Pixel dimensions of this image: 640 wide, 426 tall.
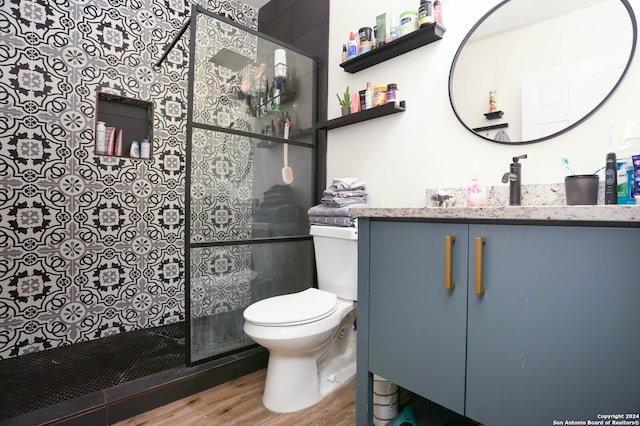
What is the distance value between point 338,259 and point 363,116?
0.83m

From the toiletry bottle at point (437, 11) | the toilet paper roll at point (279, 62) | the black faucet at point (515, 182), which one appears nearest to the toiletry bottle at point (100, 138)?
the toilet paper roll at point (279, 62)

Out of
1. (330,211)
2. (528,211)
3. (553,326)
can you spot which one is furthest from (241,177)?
(553,326)

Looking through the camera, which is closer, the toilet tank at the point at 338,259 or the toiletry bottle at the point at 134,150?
the toilet tank at the point at 338,259

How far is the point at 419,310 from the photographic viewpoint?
3.53ft


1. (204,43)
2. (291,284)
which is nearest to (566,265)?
(291,284)

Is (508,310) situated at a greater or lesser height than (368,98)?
lesser

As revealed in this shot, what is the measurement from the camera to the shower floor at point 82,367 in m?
1.47

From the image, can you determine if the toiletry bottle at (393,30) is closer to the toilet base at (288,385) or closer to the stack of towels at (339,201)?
the stack of towels at (339,201)

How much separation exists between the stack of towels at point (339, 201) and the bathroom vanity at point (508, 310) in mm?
565

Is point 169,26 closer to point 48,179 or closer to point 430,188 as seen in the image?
point 48,179

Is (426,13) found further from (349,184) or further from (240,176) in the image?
(240,176)

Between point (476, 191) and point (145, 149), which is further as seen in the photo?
point (145, 149)

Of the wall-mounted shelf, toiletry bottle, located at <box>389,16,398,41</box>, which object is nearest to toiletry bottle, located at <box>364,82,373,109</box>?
toiletry bottle, located at <box>389,16,398,41</box>

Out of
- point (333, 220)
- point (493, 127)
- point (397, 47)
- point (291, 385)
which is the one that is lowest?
point (291, 385)
